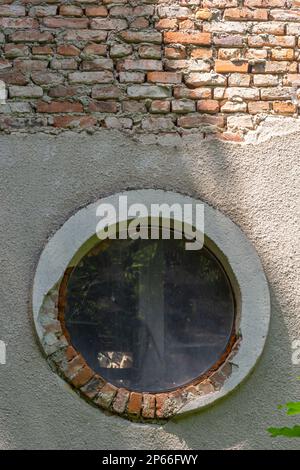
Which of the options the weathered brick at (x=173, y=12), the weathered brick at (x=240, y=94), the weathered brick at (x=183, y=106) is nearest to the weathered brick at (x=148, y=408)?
the weathered brick at (x=183, y=106)

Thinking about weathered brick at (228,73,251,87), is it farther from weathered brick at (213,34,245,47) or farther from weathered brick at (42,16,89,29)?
weathered brick at (42,16,89,29)

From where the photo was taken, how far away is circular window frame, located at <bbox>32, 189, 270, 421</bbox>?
3.23 m

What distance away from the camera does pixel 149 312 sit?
3.42 metres

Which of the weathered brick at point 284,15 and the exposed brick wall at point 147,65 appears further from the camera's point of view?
the weathered brick at point 284,15

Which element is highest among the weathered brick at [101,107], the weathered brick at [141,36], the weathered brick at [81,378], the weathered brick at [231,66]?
the weathered brick at [141,36]

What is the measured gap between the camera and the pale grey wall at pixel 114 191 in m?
3.21

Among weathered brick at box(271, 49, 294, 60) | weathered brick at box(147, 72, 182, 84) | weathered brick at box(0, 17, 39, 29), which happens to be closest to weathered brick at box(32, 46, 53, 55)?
weathered brick at box(0, 17, 39, 29)

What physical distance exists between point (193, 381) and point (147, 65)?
1.55m

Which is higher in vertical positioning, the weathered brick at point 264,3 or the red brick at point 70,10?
the weathered brick at point 264,3

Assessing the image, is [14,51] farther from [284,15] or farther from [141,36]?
[284,15]

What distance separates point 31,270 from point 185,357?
32.9 inches

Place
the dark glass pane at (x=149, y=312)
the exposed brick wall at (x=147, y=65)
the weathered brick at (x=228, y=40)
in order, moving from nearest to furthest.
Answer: the dark glass pane at (x=149, y=312)
the exposed brick wall at (x=147, y=65)
the weathered brick at (x=228, y=40)

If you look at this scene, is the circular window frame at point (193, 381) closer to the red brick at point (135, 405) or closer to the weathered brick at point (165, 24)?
the red brick at point (135, 405)

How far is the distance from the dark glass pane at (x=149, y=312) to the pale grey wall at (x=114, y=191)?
21 centimetres
